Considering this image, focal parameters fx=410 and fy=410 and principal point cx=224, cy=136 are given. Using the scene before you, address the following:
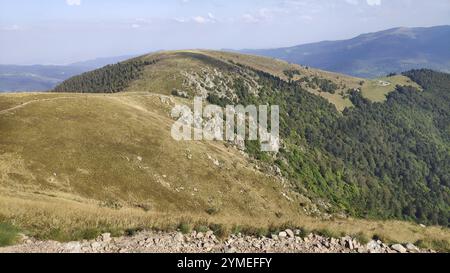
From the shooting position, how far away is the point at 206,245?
2053cm

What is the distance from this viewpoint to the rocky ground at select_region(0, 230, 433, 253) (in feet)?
63.5

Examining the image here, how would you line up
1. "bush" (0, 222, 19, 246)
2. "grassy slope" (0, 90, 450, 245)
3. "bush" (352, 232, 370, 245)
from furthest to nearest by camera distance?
"grassy slope" (0, 90, 450, 245)
"bush" (352, 232, 370, 245)
"bush" (0, 222, 19, 246)

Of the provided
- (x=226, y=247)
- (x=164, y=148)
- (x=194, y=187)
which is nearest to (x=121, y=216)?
(x=226, y=247)

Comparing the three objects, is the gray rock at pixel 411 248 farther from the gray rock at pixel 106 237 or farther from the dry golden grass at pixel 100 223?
the gray rock at pixel 106 237

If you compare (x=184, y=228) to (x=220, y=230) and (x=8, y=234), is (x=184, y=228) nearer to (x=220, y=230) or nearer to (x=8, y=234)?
(x=220, y=230)

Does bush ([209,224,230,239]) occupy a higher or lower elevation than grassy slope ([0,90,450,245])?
higher

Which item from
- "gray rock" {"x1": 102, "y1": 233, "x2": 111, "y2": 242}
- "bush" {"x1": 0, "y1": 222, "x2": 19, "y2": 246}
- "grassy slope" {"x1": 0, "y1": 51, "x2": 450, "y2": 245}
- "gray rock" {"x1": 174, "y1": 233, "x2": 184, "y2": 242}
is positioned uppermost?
"bush" {"x1": 0, "y1": 222, "x2": 19, "y2": 246}

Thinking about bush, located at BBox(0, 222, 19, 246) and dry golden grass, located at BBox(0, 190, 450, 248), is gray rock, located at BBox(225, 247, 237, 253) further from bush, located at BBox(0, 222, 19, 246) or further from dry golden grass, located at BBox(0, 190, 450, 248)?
bush, located at BBox(0, 222, 19, 246)

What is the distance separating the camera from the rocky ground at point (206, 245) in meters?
19.4

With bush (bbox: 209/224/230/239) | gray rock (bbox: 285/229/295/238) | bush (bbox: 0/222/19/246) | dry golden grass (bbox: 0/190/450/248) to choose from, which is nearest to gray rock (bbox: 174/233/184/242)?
dry golden grass (bbox: 0/190/450/248)

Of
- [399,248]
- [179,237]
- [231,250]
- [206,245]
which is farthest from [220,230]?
[399,248]

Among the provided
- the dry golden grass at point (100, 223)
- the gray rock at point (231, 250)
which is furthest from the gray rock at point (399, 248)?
the gray rock at point (231, 250)
